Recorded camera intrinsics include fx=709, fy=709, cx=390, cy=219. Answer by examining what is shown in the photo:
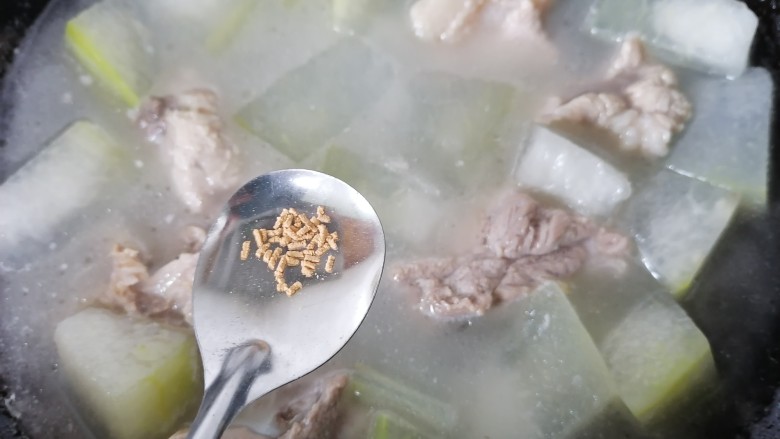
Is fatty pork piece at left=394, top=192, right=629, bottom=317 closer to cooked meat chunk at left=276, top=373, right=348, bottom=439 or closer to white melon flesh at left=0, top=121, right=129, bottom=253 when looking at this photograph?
cooked meat chunk at left=276, top=373, right=348, bottom=439

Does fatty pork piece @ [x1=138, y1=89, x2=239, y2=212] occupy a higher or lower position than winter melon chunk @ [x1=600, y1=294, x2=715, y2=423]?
higher

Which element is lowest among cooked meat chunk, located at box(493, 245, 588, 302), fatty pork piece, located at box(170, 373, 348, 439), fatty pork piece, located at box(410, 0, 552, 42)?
fatty pork piece, located at box(170, 373, 348, 439)

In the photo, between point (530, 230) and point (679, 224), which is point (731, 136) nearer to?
point (679, 224)

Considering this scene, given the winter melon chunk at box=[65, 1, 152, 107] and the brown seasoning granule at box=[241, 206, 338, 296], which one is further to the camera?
the winter melon chunk at box=[65, 1, 152, 107]

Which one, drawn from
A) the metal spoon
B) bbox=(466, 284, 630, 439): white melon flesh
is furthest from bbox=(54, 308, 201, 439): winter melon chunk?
bbox=(466, 284, 630, 439): white melon flesh

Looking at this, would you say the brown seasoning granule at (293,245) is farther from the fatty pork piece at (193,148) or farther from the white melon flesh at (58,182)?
the white melon flesh at (58,182)

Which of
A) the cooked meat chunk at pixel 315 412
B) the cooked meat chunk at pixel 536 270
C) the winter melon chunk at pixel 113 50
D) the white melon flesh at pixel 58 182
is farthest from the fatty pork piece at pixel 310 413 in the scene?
the winter melon chunk at pixel 113 50
